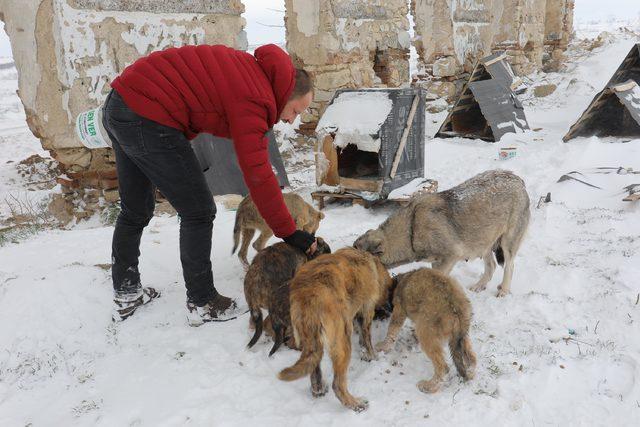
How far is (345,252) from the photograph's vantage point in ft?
9.98

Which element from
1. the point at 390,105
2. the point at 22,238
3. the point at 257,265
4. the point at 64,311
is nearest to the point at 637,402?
the point at 257,265

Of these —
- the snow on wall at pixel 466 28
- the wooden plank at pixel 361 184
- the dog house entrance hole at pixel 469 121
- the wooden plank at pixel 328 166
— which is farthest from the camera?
the snow on wall at pixel 466 28

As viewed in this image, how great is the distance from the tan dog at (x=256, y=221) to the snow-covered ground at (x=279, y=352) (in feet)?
0.89

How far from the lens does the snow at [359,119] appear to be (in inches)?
229

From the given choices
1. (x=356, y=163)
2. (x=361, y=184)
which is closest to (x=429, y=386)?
(x=361, y=184)

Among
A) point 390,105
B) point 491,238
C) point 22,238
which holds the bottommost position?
point 22,238

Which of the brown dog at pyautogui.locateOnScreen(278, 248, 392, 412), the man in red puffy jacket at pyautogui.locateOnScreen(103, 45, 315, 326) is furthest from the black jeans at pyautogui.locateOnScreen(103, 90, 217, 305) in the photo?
the brown dog at pyautogui.locateOnScreen(278, 248, 392, 412)

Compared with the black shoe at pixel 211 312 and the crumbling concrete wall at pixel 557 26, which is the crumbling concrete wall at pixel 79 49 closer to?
the black shoe at pixel 211 312

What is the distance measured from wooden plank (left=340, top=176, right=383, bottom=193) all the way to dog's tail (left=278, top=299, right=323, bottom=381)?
12.5 ft

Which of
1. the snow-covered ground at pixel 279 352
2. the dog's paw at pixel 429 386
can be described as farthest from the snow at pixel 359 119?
the dog's paw at pixel 429 386

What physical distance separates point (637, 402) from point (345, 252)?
187cm

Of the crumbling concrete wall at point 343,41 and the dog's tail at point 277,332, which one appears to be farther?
the crumbling concrete wall at point 343,41

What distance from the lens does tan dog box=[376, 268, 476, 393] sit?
2.61 metres

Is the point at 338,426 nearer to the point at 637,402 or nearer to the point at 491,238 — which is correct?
the point at 637,402
